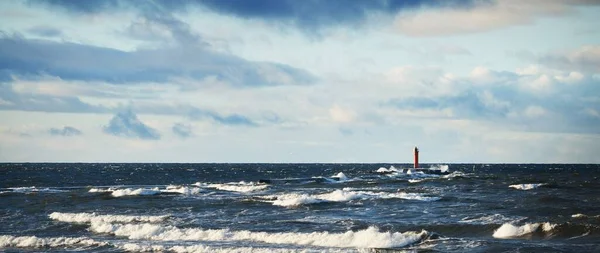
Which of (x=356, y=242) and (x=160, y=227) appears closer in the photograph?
(x=356, y=242)

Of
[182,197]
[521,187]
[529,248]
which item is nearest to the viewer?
[529,248]

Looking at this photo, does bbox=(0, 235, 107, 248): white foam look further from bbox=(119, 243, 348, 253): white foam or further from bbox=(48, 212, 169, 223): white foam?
bbox=(48, 212, 169, 223): white foam

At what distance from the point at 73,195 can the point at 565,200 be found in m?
43.1

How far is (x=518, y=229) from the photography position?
3331 centimetres

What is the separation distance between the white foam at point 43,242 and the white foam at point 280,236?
103 inches

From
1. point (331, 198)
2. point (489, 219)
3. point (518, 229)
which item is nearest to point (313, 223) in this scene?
point (489, 219)

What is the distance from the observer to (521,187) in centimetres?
6303

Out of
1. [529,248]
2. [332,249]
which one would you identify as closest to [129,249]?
[332,249]

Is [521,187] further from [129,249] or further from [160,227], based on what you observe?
[129,249]

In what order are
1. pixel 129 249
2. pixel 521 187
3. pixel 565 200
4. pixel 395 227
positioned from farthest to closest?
pixel 521 187
pixel 565 200
pixel 395 227
pixel 129 249

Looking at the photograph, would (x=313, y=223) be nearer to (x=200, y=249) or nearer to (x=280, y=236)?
(x=280, y=236)

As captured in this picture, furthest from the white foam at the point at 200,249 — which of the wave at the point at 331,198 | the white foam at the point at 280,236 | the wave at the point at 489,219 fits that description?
the wave at the point at 331,198

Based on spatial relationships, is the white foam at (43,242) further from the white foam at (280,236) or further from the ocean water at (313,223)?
the white foam at (280,236)

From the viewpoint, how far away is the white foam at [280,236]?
30.9 m
